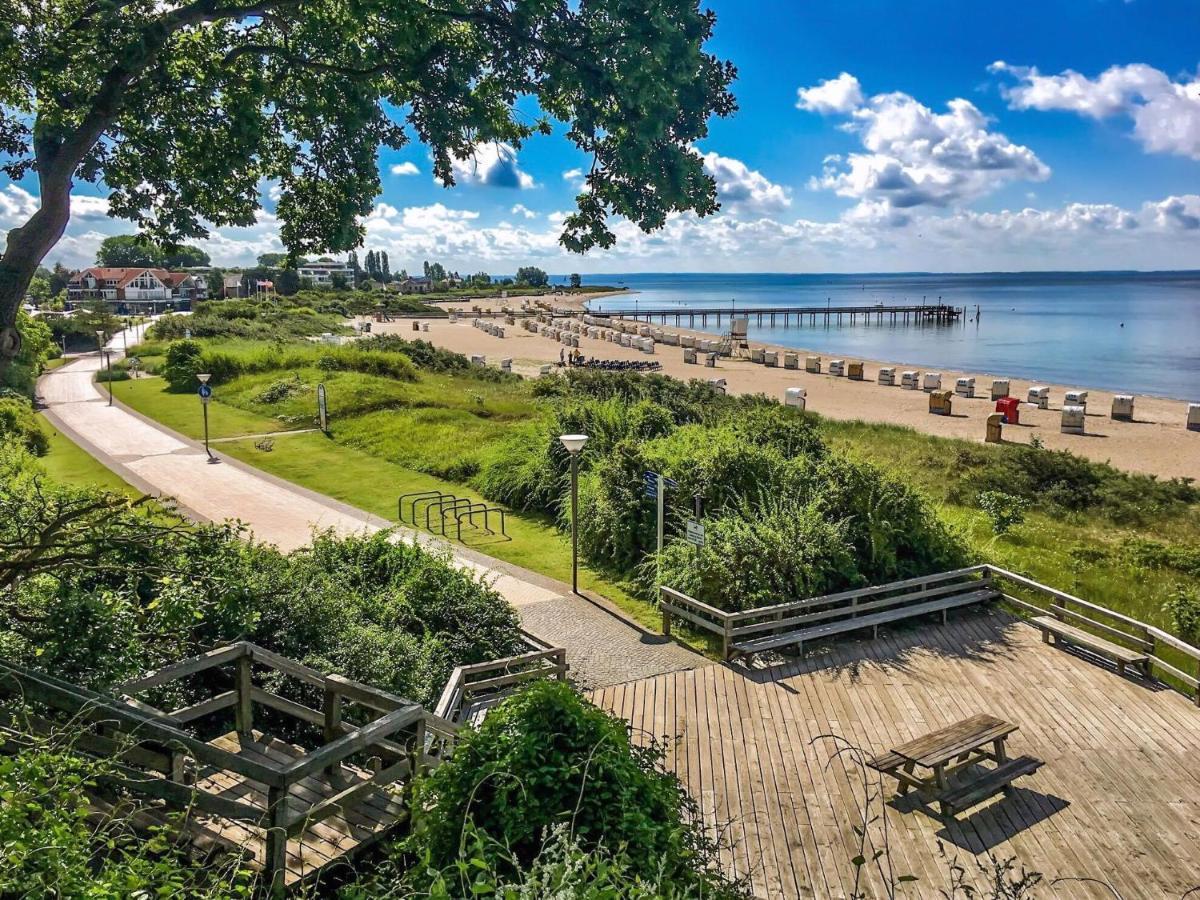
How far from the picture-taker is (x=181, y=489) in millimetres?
22078

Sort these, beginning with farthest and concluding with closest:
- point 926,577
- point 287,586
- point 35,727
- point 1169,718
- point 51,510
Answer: point 926,577 → point 1169,718 → point 287,586 → point 51,510 → point 35,727

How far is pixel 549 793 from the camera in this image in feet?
13.9

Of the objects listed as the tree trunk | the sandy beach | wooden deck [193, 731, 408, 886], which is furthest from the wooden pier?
wooden deck [193, 731, 408, 886]

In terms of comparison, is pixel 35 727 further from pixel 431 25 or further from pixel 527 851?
pixel 431 25

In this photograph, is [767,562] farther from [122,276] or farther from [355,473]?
[122,276]

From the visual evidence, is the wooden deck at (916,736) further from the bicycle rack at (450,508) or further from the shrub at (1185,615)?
the bicycle rack at (450,508)

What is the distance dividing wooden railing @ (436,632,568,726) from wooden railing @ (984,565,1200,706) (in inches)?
302

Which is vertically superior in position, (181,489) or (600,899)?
(600,899)

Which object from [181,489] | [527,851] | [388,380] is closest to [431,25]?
[527,851]

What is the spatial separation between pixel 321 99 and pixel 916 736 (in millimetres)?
9041

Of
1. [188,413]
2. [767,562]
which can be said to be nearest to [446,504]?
[767,562]

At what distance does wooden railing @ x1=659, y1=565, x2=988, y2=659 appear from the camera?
11.7 m

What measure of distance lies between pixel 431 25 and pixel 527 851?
5557 millimetres

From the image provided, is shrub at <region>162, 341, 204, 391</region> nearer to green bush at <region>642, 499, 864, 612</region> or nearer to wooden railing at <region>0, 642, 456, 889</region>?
green bush at <region>642, 499, 864, 612</region>
